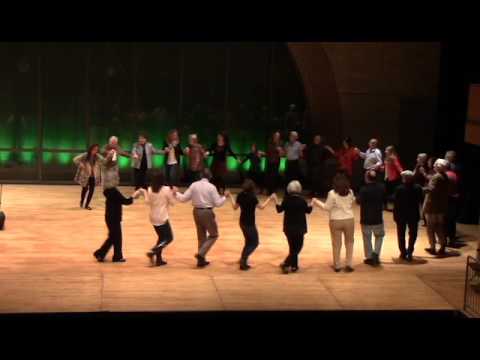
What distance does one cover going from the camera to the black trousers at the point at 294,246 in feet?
58.3

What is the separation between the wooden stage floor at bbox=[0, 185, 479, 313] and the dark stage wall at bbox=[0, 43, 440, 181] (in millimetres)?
6047

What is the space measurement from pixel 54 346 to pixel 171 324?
10.8ft

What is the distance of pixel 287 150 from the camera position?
1033 inches

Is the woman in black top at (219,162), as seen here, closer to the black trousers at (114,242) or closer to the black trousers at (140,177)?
the black trousers at (140,177)

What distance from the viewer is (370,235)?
18.7 meters

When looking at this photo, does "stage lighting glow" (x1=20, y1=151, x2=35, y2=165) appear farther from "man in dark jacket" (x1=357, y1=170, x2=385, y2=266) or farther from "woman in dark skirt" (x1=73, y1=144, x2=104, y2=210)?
"man in dark jacket" (x1=357, y1=170, x2=385, y2=266)

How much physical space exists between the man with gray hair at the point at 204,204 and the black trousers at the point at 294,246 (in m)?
1.26

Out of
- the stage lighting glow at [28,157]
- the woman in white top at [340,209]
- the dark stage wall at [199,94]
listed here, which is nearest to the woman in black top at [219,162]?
the dark stage wall at [199,94]

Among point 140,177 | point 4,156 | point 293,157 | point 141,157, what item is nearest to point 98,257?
point 141,157

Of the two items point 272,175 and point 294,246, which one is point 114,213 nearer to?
point 294,246

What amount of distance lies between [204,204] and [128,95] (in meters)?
11.1

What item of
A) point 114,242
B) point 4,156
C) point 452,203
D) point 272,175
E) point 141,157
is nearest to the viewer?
point 114,242

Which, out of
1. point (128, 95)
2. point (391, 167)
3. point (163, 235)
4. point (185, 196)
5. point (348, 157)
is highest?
point (128, 95)

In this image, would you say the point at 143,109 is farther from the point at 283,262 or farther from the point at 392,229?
the point at 283,262
